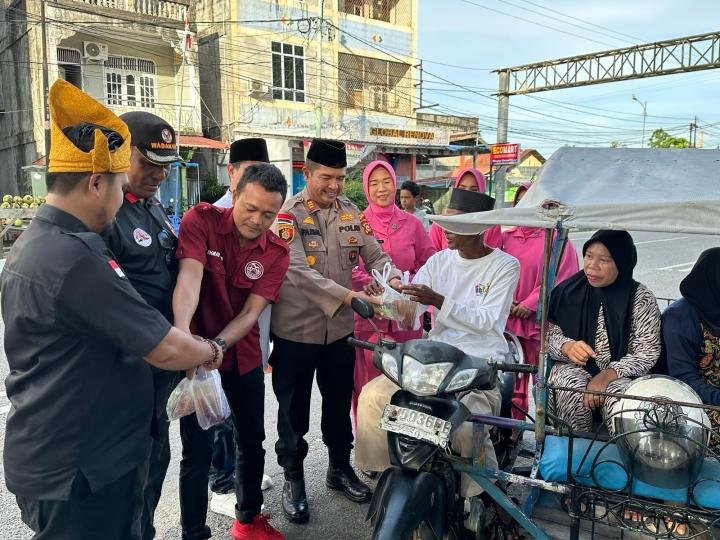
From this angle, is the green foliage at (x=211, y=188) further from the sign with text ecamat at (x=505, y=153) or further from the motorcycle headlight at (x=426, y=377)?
the motorcycle headlight at (x=426, y=377)

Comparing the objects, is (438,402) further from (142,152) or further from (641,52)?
(641,52)

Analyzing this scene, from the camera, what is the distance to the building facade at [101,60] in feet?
56.1

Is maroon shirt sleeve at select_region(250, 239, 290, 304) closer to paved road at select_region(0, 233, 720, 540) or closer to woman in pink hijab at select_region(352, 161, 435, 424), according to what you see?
paved road at select_region(0, 233, 720, 540)

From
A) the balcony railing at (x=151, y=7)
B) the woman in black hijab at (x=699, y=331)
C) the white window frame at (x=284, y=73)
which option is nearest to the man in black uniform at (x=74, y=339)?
the woman in black hijab at (x=699, y=331)

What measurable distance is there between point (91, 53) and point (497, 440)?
19.0 meters

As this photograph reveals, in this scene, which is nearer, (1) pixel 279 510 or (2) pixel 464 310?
(2) pixel 464 310

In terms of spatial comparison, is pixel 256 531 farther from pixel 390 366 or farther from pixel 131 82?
pixel 131 82

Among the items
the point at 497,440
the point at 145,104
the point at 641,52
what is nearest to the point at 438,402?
the point at 497,440

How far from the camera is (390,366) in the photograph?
2.38 m

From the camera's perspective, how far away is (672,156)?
2662 mm

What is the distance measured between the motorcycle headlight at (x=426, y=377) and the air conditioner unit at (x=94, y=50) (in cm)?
1901

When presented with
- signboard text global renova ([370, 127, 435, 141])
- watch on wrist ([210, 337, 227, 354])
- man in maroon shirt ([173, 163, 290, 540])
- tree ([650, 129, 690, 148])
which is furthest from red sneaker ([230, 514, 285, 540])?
tree ([650, 129, 690, 148])

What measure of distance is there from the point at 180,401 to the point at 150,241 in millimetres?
678

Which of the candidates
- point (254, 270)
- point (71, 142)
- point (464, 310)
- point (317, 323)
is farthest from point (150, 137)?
point (464, 310)
